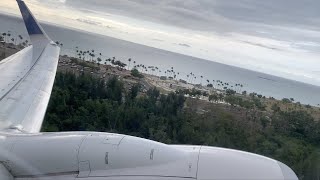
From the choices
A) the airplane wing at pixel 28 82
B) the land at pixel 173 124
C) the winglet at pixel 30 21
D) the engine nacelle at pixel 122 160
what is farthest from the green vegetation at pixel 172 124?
the engine nacelle at pixel 122 160

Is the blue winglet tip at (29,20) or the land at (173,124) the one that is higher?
the blue winglet tip at (29,20)

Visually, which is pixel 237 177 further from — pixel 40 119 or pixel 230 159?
pixel 40 119

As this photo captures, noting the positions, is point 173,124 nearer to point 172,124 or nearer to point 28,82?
point 172,124

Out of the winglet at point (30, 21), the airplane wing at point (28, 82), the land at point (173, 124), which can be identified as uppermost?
the winglet at point (30, 21)

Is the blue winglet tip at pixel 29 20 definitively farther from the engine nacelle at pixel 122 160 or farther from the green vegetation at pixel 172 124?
the engine nacelle at pixel 122 160

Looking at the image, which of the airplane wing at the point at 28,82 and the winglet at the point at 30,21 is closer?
the airplane wing at the point at 28,82

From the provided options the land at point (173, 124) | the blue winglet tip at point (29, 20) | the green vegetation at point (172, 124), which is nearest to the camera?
the blue winglet tip at point (29, 20)

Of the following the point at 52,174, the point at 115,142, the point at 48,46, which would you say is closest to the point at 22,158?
the point at 52,174
